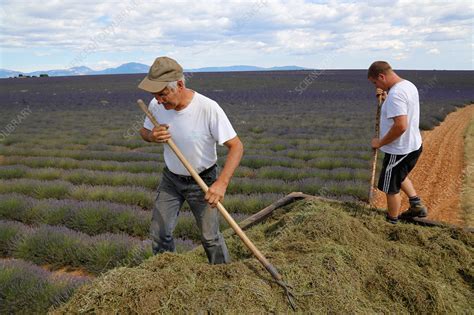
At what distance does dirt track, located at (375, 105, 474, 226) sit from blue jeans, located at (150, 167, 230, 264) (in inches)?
149

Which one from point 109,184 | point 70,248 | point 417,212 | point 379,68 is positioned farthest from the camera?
point 109,184

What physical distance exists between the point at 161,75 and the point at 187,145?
557 mm

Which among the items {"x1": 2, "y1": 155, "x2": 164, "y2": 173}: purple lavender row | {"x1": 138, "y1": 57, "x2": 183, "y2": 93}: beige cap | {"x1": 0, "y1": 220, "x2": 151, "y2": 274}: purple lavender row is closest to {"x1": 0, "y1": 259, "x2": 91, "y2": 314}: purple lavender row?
{"x1": 0, "y1": 220, "x2": 151, "y2": 274}: purple lavender row

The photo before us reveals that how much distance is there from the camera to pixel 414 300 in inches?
106

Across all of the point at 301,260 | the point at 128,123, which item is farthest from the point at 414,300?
the point at 128,123

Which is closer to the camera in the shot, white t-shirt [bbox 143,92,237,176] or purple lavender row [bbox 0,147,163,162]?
white t-shirt [bbox 143,92,237,176]

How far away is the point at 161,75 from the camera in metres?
2.67

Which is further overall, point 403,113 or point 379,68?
point 379,68

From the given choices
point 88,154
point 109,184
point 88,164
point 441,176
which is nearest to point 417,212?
point 441,176

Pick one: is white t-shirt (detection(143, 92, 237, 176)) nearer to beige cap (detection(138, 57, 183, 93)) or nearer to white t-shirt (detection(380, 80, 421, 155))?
beige cap (detection(138, 57, 183, 93))

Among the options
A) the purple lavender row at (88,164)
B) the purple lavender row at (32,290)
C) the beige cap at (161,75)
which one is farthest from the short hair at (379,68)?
the purple lavender row at (88,164)

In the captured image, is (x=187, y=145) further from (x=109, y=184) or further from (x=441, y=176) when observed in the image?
(x=441, y=176)

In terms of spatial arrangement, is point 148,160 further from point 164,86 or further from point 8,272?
point 164,86

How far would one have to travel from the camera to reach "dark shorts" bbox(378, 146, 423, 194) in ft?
12.9
